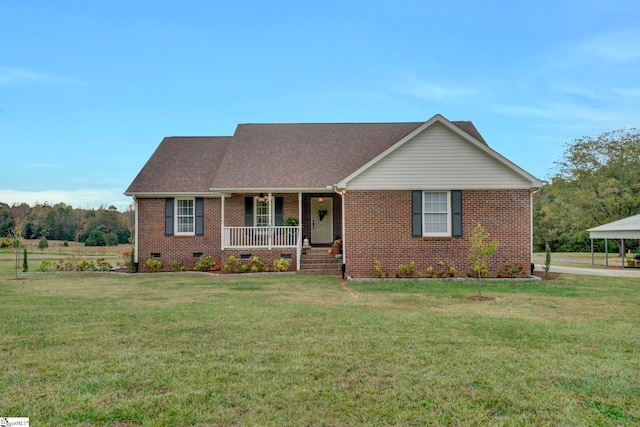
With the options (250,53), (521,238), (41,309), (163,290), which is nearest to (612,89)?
(521,238)

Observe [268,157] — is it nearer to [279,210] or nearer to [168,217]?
[279,210]

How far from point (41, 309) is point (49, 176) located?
3487cm

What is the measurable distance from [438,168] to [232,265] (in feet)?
28.7

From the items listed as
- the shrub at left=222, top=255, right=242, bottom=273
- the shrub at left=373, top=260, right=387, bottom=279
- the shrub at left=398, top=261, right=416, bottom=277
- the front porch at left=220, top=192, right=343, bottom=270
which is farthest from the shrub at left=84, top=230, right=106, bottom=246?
the shrub at left=398, top=261, right=416, bottom=277

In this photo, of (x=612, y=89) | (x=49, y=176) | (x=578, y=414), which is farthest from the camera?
(x=49, y=176)

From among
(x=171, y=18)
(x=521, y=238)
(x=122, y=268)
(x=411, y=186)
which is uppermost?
(x=171, y=18)

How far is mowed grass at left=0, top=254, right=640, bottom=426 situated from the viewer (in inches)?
139

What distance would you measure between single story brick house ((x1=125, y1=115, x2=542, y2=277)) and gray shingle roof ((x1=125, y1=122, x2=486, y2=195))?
0.05m

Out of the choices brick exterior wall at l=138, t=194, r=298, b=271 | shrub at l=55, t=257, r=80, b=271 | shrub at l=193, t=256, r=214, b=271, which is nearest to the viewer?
shrub at l=193, t=256, r=214, b=271

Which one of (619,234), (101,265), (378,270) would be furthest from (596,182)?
(101,265)

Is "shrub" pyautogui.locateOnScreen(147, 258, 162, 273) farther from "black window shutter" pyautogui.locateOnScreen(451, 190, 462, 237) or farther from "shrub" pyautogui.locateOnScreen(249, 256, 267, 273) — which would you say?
"black window shutter" pyautogui.locateOnScreen(451, 190, 462, 237)

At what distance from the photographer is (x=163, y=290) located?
1138 cm

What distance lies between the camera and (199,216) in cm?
1786

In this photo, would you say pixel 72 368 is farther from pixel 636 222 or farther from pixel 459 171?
pixel 636 222
